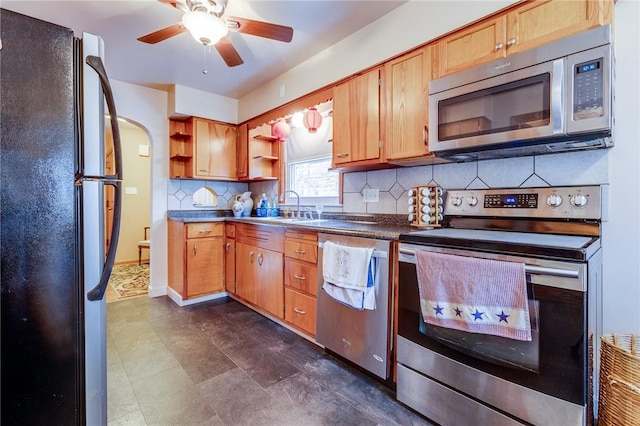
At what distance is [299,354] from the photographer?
2.13 metres

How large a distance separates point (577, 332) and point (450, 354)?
50cm

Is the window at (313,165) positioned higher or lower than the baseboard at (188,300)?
higher

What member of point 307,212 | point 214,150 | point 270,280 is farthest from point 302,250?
point 214,150

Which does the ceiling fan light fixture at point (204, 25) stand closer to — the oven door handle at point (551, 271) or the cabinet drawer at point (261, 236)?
the cabinet drawer at point (261, 236)

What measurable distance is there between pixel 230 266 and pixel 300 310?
1288 mm

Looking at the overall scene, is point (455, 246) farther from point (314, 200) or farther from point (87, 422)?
point (314, 200)

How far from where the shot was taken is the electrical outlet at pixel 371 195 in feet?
8.16

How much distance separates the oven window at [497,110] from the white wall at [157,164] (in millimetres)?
3167

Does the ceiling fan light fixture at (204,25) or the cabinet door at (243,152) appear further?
the cabinet door at (243,152)

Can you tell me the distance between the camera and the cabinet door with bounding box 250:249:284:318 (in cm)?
252

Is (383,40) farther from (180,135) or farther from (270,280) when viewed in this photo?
(180,135)

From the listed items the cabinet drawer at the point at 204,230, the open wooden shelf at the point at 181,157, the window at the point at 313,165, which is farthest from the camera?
the open wooden shelf at the point at 181,157

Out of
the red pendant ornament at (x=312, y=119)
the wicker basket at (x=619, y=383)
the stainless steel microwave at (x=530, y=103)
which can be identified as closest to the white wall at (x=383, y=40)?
the red pendant ornament at (x=312, y=119)

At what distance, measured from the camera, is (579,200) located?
1.45 m
